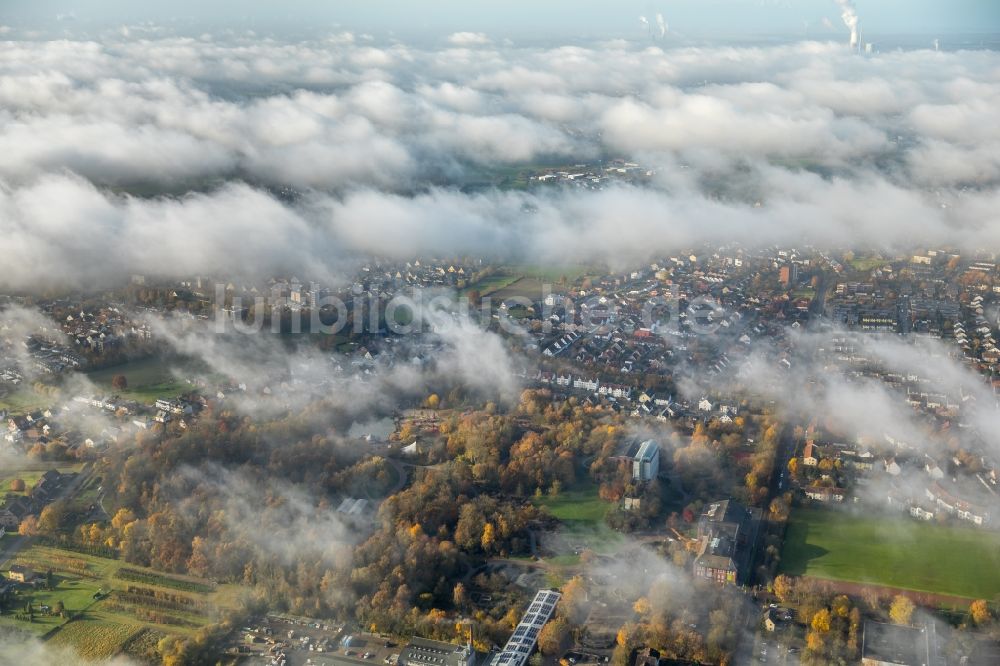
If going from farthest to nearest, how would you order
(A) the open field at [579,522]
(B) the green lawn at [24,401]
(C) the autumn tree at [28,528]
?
(B) the green lawn at [24,401]
(C) the autumn tree at [28,528]
(A) the open field at [579,522]

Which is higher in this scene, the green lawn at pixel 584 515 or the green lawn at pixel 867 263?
the green lawn at pixel 867 263

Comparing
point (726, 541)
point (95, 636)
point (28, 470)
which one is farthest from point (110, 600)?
point (726, 541)

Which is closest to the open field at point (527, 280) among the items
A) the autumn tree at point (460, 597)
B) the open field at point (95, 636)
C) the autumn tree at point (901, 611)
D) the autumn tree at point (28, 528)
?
the autumn tree at point (460, 597)

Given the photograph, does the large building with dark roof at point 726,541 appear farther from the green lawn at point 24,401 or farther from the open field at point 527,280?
the green lawn at point 24,401

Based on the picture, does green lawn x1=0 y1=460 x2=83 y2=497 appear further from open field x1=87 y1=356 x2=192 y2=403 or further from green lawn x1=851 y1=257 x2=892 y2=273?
green lawn x1=851 y1=257 x2=892 y2=273

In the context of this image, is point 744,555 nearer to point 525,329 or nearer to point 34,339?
point 525,329

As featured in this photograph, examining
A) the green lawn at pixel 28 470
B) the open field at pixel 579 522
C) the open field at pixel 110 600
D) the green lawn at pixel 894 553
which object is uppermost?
the green lawn at pixel 894 553

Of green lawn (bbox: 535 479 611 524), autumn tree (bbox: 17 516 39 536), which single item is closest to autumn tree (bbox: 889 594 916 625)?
green lawn (bbox: 535 479 611 524)
